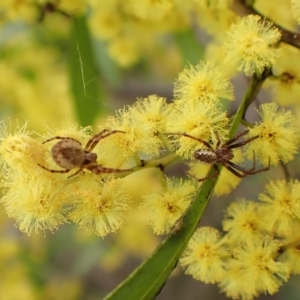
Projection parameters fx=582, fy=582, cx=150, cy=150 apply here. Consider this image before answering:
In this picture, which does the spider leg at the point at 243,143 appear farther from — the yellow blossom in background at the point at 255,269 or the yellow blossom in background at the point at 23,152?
the yellow blossom in background at the point at 23,152

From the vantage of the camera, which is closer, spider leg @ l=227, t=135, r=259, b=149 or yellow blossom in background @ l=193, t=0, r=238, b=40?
spider leg @ l=227, t=135, r=259, b=149

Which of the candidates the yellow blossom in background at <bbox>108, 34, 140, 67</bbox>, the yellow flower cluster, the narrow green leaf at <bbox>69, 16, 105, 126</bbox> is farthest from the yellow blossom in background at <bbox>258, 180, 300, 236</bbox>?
the yellow blossom in background at <bbox>108, 34, 140, 67</bbox>

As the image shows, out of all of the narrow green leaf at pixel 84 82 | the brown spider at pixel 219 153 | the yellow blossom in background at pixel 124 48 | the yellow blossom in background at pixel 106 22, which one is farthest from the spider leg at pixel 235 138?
the yellow blossom in background at pixel 124 48

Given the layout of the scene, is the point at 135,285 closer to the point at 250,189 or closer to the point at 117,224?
the point at 117,224

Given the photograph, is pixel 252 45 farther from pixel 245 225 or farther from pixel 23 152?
pixel 23 152

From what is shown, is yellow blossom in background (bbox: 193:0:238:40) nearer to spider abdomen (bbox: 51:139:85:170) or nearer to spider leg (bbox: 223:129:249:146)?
spider leg (bbox: 223:129:249:146)
